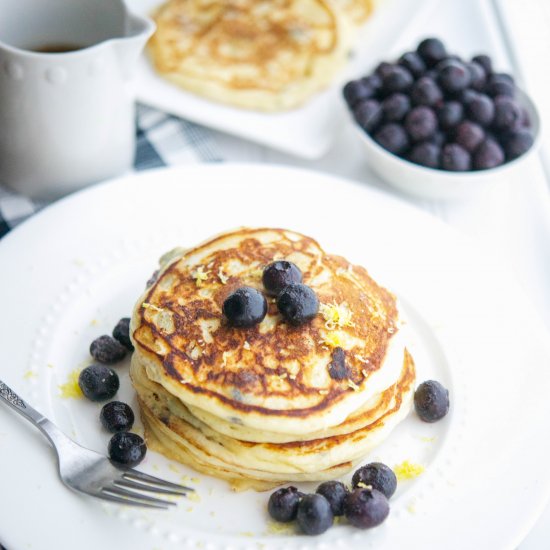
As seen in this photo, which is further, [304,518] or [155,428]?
[155,428]

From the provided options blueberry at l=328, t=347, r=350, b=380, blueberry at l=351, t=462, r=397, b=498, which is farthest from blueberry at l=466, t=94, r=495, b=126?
blueberry at l=351, t=462, r=397, b=498

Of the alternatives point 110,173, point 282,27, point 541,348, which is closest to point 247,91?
point 282,27

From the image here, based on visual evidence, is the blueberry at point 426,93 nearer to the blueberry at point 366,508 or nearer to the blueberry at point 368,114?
the blueberry at point 368,114

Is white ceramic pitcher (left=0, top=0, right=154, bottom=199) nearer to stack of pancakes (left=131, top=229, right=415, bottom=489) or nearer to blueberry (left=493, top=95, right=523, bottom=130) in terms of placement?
stack of pancakes (left=131, top=229, right=415, bottom=489)

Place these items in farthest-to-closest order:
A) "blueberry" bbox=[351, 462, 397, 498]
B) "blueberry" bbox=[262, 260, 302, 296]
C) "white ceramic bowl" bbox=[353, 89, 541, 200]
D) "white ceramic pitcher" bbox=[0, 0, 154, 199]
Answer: "white ceramic bowl" bbox=[353, 89, 541, 200], "white ceramic pitcher" bbox=[0, 0, 154, 199], "blueberry" bbox=[262, 260, 302, 296], "blueberry" bbox=[351, 462, 397, 498]

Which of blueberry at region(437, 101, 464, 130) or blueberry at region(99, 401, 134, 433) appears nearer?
blueberry at region(99, 401, 134, 433)

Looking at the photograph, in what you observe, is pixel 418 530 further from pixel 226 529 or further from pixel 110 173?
pixel 110 173
